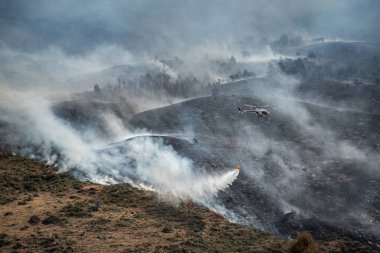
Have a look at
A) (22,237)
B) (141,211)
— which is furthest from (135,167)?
(22,237)

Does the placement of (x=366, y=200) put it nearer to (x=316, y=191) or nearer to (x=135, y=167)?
(x=316, y=191)

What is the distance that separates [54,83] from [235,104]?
292 ft

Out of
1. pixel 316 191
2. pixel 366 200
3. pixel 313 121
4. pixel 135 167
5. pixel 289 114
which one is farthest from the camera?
pixel 289 114

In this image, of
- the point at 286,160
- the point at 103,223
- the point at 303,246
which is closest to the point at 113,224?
the point at 103,223

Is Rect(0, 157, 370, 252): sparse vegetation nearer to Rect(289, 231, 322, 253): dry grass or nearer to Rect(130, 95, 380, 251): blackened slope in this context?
Rect(289, 231, 322, 253): dry grass

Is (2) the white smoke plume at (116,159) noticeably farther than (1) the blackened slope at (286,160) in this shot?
Yes

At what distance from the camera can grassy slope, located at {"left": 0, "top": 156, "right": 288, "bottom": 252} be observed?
92.7 feet

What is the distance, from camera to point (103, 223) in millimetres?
33062

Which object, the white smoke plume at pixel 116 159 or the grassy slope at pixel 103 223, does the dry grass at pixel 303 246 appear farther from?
the white smoke plume at pixel 116 159

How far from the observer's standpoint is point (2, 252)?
26.1 meters

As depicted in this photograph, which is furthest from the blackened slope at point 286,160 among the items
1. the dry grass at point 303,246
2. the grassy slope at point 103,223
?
the dry grass at point 303,246

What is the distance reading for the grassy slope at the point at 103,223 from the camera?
28.3 meters

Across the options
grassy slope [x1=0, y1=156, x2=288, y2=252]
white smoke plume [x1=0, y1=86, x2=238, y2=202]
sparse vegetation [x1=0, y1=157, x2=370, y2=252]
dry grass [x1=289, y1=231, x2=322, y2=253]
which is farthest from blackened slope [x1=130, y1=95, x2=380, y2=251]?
dry grass [x1=289, y1=231, x2=322, y2=253]

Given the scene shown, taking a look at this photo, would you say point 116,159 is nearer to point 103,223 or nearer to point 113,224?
point 103,223
